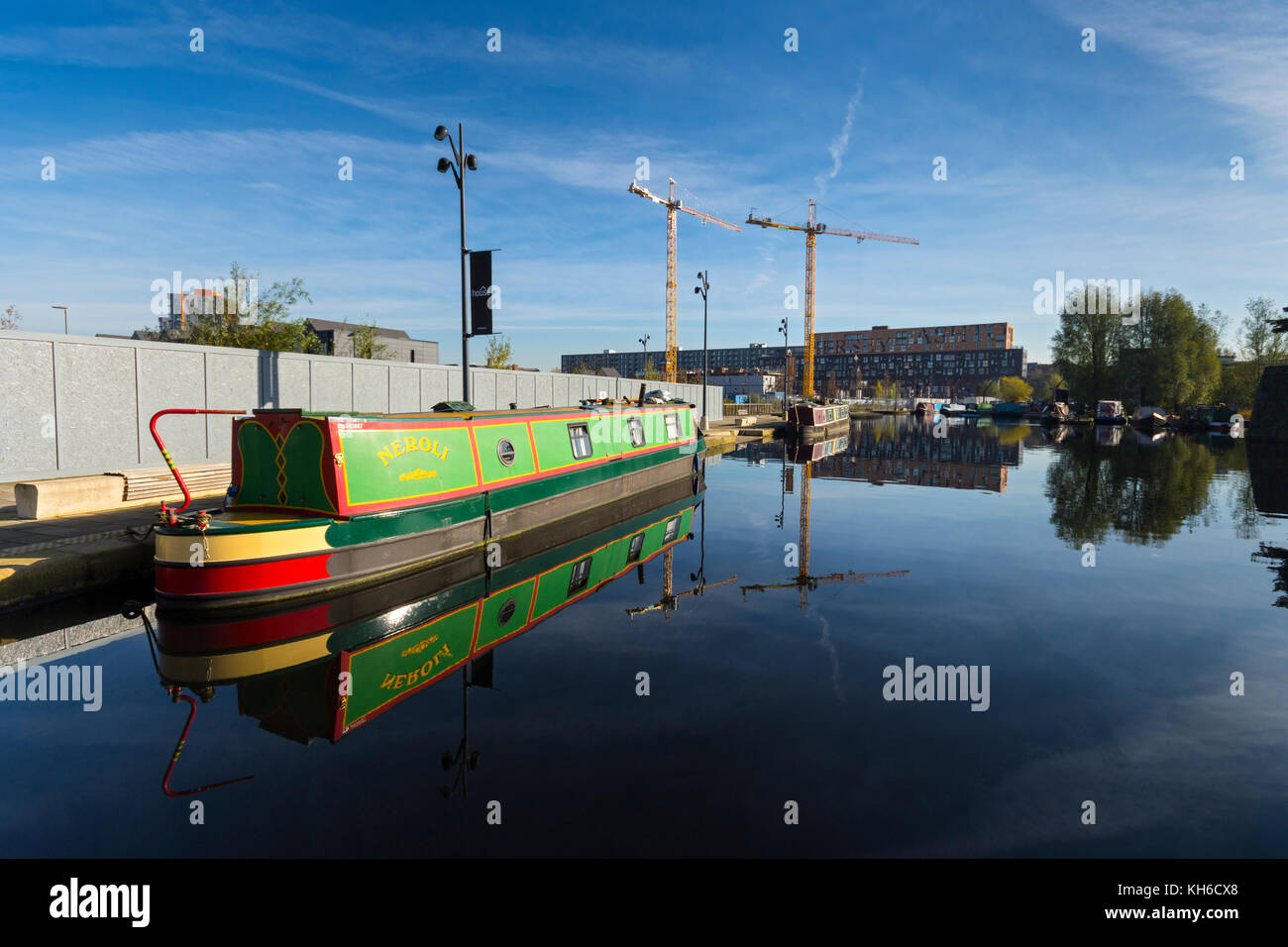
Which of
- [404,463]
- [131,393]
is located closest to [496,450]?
[404,463]

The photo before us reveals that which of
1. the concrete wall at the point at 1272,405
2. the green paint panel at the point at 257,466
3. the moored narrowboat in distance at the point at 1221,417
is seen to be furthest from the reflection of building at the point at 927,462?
the moored narrowboat in distance at the point at 1221,417

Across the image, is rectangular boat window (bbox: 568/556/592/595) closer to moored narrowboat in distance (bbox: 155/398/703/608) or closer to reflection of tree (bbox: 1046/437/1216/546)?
moored narrowboat in distance (bbox: 155/398/703/608)

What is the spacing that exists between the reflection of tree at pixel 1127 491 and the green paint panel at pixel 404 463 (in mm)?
11487

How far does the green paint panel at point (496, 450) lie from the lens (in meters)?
11.3

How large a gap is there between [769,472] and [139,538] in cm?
1870

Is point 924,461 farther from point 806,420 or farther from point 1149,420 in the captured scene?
point 1149,420

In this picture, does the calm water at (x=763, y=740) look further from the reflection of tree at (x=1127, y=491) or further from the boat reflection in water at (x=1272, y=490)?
the reflection of tree at (x=1127, y=491)

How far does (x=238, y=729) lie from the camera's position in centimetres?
546

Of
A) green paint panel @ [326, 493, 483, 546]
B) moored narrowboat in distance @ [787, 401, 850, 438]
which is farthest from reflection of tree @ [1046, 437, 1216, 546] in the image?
moored narrowboat in distance @ [787, 401, 850, 438]

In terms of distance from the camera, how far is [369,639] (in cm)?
746

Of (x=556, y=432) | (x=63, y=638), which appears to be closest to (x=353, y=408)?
(x=556, y=432)

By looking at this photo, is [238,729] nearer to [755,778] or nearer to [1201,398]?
[755,778]

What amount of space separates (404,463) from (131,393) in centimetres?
878
